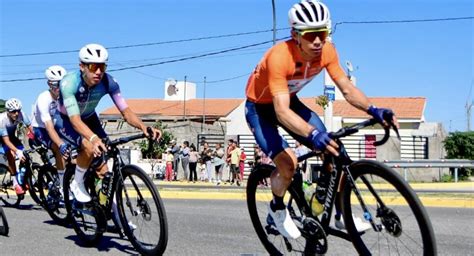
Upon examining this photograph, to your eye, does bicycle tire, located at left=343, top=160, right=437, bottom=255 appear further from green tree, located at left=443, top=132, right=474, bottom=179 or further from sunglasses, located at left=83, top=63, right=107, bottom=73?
green tree, located at left=443, top=132, right=474, bottom=179

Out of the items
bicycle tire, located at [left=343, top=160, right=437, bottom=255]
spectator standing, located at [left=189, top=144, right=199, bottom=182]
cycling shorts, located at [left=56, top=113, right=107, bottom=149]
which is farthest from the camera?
spectator standing, located at [left=189, top=144, right=199, bottom=182]

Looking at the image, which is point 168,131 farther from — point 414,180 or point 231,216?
point 231,216

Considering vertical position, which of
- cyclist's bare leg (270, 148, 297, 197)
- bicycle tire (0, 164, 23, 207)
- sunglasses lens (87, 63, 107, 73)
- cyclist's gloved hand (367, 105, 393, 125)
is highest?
sunglasses lens (87, 63, 107, 73)

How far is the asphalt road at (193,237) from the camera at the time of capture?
6551 millimetres

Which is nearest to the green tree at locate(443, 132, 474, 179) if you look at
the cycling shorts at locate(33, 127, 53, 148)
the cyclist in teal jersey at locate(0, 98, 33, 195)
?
the cyclist in teal jersey at locate(0, 98, 33, 195)

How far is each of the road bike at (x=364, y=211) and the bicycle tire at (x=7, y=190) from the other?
6691 mm

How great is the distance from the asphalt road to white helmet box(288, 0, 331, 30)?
2.49 meters

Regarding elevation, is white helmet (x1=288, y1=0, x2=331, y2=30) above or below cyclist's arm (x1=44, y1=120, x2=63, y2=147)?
above

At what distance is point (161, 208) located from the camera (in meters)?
5.61

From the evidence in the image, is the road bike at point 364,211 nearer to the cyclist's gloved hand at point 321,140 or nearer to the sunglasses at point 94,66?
the cyclist's gloved hand at point 321,140

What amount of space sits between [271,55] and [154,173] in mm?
26180

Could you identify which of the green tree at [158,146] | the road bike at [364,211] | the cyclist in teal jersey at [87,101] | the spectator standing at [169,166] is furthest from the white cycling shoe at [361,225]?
the green tree at [158,146]

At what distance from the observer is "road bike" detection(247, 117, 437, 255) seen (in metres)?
4.09

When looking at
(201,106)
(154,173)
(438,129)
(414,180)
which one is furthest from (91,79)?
(201,106)
